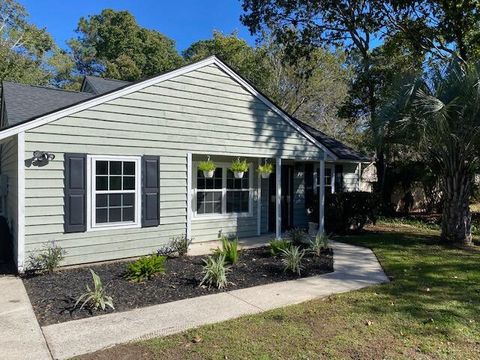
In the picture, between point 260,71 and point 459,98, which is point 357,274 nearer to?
point 459,98

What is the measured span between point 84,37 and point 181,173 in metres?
36.9

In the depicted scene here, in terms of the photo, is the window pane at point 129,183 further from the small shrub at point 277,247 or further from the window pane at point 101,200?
the small shrub at point 277,247

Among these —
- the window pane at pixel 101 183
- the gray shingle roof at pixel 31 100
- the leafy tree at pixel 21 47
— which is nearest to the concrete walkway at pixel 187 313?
the window pane at pixel 101 183

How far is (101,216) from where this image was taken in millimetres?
7758

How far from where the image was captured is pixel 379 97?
16.2m

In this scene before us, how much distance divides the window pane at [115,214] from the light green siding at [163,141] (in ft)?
0.90

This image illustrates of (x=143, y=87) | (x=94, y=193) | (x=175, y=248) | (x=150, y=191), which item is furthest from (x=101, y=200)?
(x=143, y=87)

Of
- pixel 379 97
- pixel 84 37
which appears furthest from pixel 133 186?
pixel 84 37

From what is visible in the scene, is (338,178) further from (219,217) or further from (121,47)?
(121,47)

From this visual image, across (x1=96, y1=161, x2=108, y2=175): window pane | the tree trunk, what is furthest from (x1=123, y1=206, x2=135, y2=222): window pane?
the tree trunk

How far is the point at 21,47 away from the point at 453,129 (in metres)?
28.6

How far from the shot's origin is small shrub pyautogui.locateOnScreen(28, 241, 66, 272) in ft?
22.6

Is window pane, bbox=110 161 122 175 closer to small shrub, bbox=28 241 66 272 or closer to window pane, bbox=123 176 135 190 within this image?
window pane, bbox=123 176 135 190

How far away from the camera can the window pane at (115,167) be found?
7.86 metres
